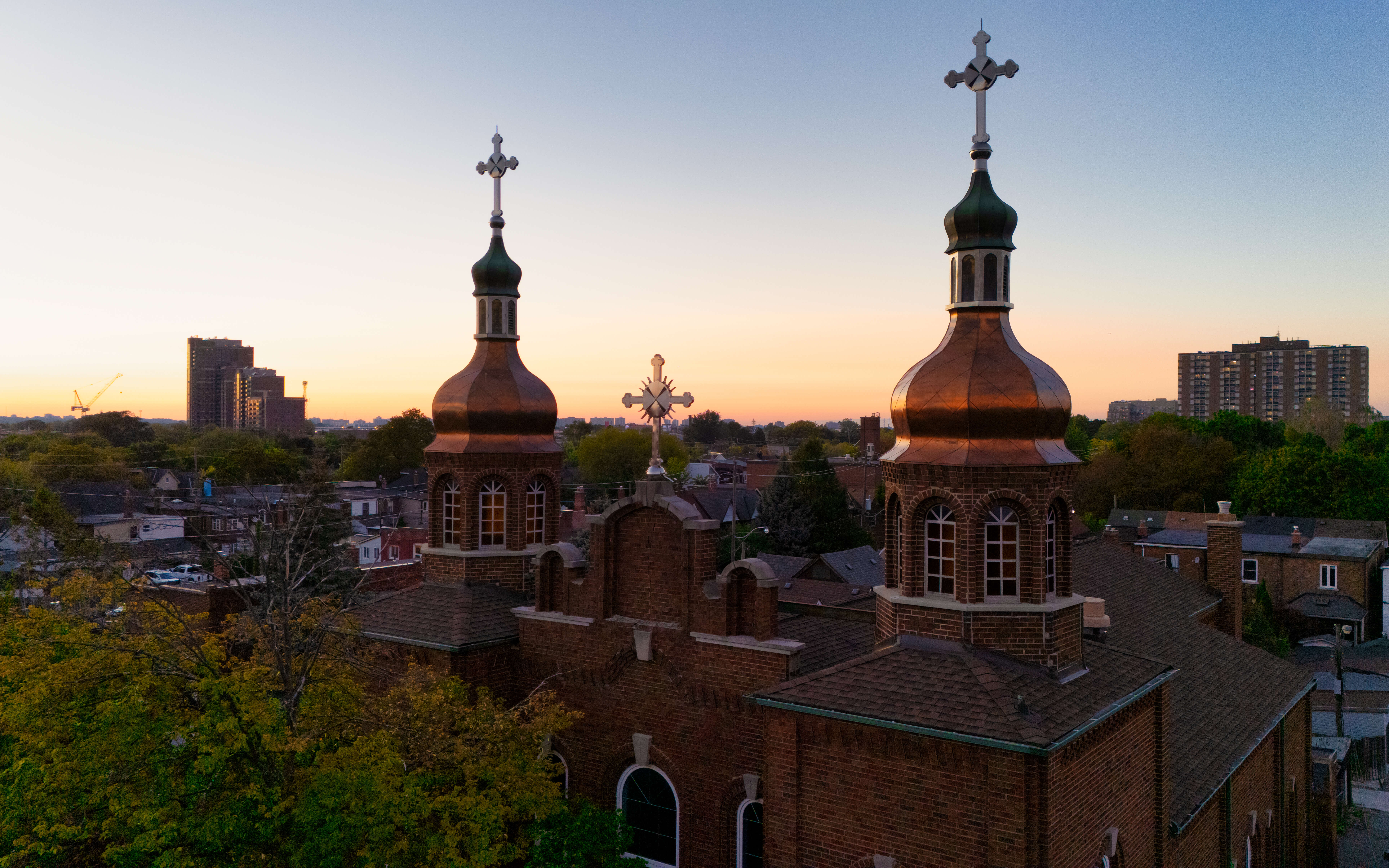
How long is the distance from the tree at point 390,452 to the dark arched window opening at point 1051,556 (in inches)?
3806

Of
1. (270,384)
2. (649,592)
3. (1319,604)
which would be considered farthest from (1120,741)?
(270,384)

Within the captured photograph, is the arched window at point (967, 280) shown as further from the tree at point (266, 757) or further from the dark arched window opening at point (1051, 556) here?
the tree at point (266, 757)

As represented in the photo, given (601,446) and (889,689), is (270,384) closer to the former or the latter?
(601,446)

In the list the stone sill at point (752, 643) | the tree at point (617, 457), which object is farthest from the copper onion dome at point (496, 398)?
the tree at point (617, 457)

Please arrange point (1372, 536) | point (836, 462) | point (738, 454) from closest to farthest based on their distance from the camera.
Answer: point (1372, 536) → point (836, 462) → point (738, 454)

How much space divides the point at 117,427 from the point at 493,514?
147 m

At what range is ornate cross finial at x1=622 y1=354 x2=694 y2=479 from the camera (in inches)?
613

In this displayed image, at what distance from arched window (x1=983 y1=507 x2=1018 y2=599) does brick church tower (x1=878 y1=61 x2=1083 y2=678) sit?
2 centimetres

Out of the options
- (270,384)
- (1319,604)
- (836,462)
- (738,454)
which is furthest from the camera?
(270,384)

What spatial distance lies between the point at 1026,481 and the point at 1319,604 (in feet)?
171

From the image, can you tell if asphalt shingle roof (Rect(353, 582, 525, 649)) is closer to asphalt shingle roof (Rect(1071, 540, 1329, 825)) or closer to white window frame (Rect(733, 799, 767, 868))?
white window frame (Rect(733, 799, 767, 868))

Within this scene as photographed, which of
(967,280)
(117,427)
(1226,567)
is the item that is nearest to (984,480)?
(967,280)

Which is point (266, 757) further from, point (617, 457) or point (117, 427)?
point (117, 427)

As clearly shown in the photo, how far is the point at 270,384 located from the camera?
17612 cm
